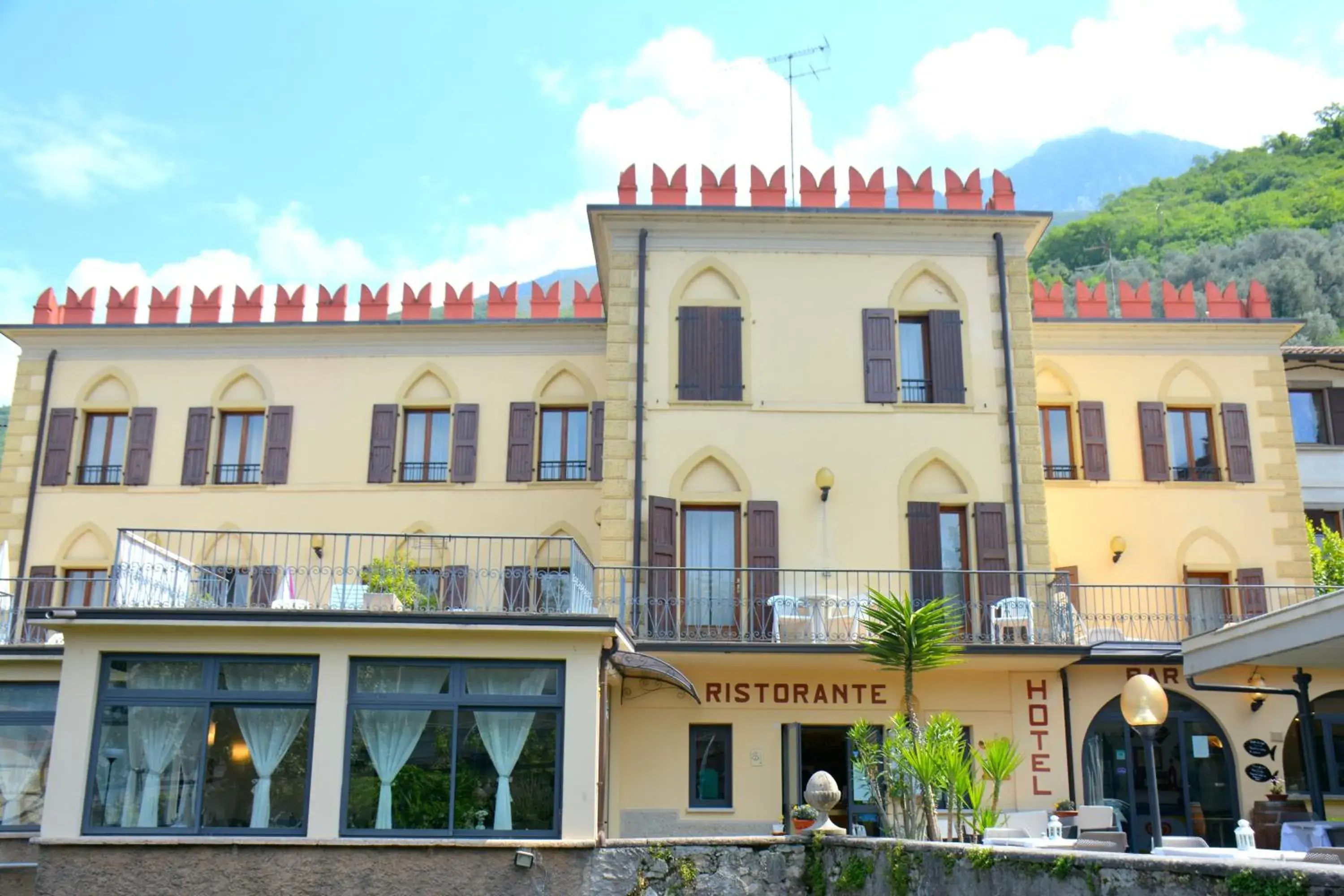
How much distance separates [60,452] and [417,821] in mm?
11869

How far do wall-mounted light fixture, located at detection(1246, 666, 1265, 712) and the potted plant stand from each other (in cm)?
779

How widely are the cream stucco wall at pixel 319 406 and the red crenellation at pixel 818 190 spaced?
13.3ft

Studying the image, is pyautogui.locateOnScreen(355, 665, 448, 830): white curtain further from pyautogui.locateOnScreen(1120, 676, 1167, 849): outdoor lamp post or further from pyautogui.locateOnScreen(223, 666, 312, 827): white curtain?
pyautogui.locateOnScreen(1120, 676, 1167, 849): outdoor lamp post

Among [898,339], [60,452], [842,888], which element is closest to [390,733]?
[842,888]

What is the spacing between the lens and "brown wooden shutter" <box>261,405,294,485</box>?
68.9 ft

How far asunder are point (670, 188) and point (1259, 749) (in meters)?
11.3

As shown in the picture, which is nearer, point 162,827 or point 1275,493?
point 162,827

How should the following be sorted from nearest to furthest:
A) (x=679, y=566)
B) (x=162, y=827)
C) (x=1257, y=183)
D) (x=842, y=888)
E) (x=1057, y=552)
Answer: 1. (x=842, y=888)
2. (x=162, y=827)
3. (x=679, y=566)
4. (x=1057, y=552)
5. (x=1257, y=183)

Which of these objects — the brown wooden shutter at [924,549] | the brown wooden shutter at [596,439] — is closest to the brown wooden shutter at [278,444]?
the brown wooden shutter at [596,439]

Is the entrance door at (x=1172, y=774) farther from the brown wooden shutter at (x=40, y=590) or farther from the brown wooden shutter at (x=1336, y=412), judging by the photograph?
the brown wooden shutter at (x=40, y=590)

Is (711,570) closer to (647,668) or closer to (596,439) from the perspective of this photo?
(647,668)

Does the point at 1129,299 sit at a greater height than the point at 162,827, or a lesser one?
greater

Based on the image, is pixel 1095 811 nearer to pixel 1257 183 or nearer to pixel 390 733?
pixel 390 733

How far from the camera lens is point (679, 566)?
18.1 m
